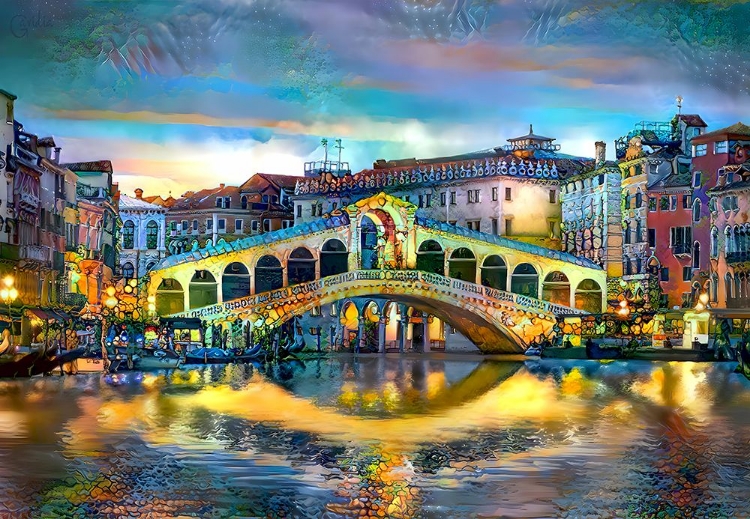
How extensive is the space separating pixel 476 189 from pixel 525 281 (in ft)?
5.89

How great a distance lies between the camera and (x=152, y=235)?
2623 centimetres

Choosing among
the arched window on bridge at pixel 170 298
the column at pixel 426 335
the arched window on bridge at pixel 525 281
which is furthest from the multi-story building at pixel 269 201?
the column at pixel 426 335

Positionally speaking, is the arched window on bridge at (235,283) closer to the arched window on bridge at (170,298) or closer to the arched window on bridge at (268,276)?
the arched window on bridge at (268,276)

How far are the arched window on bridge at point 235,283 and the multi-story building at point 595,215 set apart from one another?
17.3ft

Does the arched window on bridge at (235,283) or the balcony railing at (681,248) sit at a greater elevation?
the balcony railing at (681,248)

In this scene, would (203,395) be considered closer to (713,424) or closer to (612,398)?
(612,398)

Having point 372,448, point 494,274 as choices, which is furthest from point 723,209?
point 372,448

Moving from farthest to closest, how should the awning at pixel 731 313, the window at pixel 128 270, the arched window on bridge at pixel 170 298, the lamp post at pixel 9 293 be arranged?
1. the window at pixel 128 270
2. the arched window on bridge at pixel 170 298
3. the awning at pixel 731 313
4. the lamp post at pixel 9 293

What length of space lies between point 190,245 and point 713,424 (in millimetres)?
11875

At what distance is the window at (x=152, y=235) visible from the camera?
2605 cm

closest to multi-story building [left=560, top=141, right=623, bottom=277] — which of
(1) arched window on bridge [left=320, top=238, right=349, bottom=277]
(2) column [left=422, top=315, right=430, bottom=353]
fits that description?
(2) column [left=422, top=315, right=430, bottom=353]

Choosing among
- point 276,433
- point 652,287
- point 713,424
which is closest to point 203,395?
point 276,433

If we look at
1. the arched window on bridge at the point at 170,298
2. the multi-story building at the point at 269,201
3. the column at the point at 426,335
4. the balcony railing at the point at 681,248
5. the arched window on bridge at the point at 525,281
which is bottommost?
the column at the point at 426,335

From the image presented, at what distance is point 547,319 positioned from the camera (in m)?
25.4
